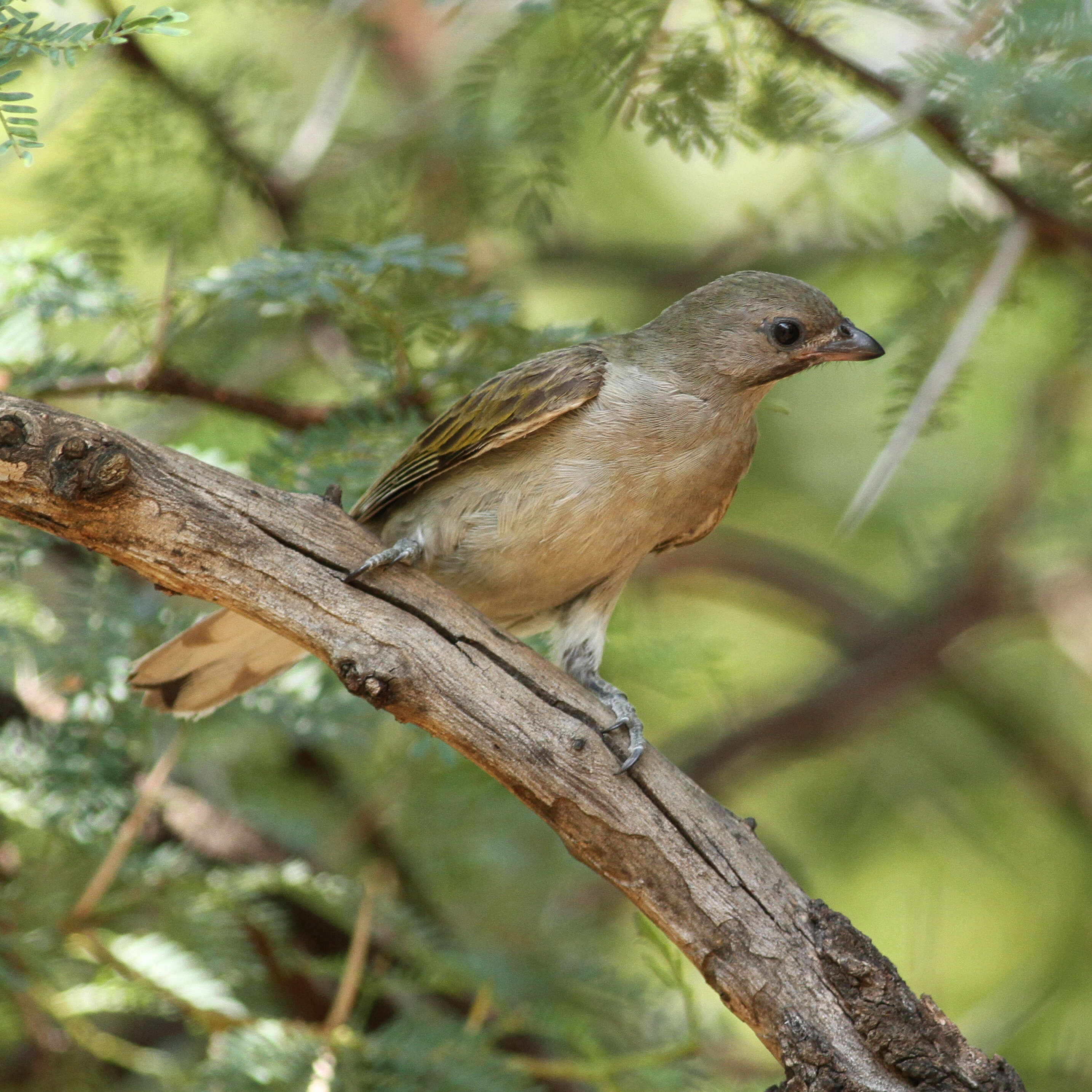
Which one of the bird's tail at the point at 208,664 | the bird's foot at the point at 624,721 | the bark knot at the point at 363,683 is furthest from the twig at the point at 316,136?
the bark knot at the point at 363,683

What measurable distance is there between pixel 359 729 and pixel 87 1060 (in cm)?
155

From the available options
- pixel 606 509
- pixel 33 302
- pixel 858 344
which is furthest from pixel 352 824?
pixel 858 344

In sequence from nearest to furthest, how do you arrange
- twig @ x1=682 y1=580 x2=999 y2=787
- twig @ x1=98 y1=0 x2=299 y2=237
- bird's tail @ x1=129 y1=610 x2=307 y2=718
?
bird's tail @ x1=129 y1=610 x2=307 y2=718, twig @ x1=98 y1=0 x2=299 y2=237, twig @ x1=682 y1=580 x2=999 y2=787

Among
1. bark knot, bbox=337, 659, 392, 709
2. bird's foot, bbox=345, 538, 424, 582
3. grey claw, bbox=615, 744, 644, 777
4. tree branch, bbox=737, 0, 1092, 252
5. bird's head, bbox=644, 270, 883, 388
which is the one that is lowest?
grey claw, bbox=615, 744, 644, 777

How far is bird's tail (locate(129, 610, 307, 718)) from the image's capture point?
3.52 meters

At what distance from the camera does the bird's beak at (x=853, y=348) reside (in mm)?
3672

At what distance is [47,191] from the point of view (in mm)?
4664

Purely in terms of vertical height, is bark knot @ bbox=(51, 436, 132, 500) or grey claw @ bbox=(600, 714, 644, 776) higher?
bark knot @ bbox=(51, 436, 132, 500)

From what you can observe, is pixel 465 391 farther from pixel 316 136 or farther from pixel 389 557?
pixel 316 136

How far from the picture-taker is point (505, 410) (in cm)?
358

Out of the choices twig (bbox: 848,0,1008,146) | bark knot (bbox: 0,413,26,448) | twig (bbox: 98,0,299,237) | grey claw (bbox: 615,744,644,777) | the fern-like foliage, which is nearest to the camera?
the fern-like foliage

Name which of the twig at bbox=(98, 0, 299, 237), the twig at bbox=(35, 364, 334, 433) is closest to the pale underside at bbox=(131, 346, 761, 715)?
the twig at bbox=(35, 364, 334, 433)

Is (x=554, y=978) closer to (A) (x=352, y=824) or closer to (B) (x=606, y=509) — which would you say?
(A) (x=352, y=824)

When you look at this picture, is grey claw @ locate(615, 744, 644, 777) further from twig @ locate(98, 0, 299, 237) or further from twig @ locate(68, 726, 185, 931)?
twig @ locate(98, 0, 299, 237)
